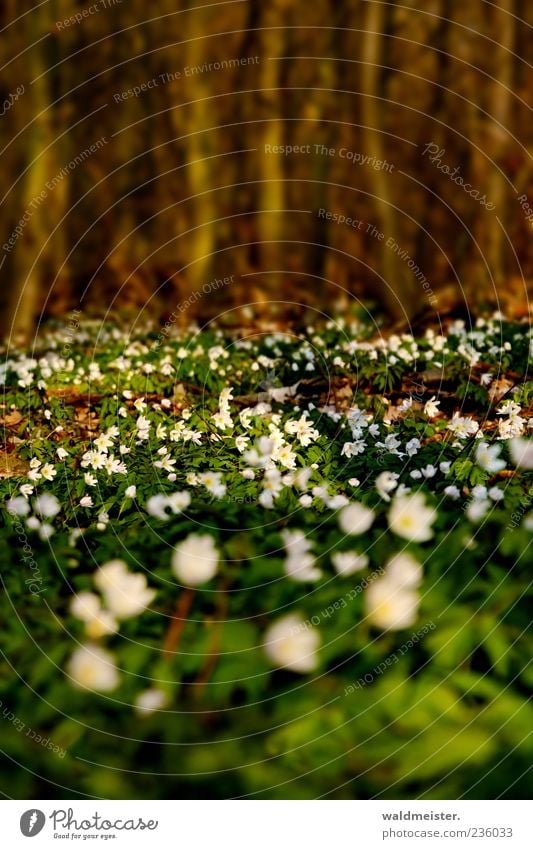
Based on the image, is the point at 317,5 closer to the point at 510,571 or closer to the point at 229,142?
the point at 229,142

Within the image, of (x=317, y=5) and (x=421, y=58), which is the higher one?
(x=317, y=5)

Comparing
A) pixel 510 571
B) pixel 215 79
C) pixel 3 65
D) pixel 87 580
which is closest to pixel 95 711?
pixel 87 580

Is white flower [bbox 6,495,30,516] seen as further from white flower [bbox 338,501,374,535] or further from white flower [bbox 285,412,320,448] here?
white flower [bbox 338,501,374,535]

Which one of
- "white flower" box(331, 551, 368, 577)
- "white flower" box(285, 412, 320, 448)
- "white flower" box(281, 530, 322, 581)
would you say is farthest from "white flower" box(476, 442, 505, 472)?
"white flower" box(331, 551, 368, 577)

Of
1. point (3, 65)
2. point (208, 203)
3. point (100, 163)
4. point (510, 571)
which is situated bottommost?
point (510, 571)

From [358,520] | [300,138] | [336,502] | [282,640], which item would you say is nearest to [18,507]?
[336,502]

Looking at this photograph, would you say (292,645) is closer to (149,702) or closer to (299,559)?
(149,702)
